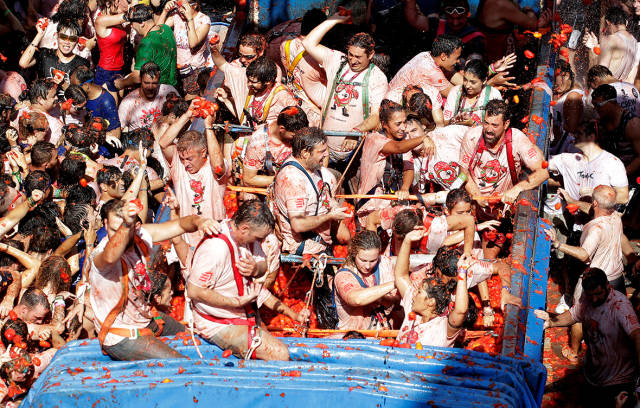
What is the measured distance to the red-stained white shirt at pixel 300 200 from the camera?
8.83 meters

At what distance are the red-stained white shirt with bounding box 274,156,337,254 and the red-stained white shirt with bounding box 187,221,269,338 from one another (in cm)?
138

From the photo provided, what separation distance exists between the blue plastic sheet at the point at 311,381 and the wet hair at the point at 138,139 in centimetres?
397

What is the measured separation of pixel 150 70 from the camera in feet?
36.7

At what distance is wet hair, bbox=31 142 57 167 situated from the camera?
34.0ft

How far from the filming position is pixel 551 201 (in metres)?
11.0

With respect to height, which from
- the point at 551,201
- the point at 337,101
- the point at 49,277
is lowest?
the point at 551,201

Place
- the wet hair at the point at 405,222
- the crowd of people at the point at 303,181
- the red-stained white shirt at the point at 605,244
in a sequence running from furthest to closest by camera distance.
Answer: the red-stained white shirt at the point at 605,244
the wet hair at the point at 405,222
the crowd of people at the point at 303,181

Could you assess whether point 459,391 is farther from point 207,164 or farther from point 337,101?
point 337,101

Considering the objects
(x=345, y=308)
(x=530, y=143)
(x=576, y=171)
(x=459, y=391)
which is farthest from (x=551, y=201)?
(x=459, y=391)

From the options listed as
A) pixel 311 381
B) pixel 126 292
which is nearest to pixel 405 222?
pixel 311 381

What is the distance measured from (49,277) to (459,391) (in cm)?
441

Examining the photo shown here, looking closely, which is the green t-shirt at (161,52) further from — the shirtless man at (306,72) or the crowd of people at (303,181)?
the shirtless man at (306,72)

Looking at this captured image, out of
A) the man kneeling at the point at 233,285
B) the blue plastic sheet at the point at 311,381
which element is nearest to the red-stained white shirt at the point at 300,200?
the man kneeling at the point at 233,285

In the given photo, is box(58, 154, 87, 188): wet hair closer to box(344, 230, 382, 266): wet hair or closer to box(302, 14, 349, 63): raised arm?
box(302, 14, 349, 63): raised arm
